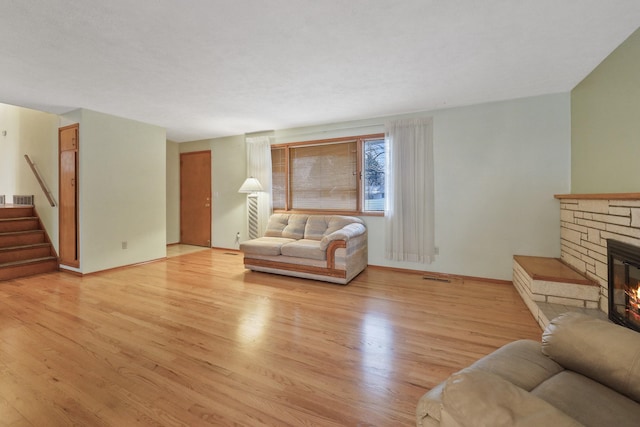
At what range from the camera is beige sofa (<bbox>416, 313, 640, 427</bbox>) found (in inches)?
30.6

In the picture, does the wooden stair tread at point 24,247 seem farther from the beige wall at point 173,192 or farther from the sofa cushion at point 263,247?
the sofa cushion at point 263,247

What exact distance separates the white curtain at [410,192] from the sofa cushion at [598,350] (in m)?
2.93

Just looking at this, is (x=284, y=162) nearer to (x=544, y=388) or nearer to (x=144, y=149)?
(x=144, y=149)

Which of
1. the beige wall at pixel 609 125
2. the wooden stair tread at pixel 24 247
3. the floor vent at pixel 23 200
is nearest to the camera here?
the beige wall at pixel 609 125

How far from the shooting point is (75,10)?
1.96m

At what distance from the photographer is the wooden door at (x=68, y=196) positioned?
419cm

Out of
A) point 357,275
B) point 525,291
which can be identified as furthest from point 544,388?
point 357,275

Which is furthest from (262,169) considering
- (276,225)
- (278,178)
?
(276,225)

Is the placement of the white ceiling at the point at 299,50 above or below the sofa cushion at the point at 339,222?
above

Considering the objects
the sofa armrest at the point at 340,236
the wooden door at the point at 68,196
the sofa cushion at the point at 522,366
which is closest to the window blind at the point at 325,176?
the sofa armrest at the point at 340,236

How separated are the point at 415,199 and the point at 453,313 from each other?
6.02 feet

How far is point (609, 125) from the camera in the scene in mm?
2668

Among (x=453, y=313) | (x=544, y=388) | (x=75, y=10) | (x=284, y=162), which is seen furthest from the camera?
(x=284, y=162)

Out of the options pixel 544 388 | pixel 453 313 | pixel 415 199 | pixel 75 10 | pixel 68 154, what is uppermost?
pixel 75 10
